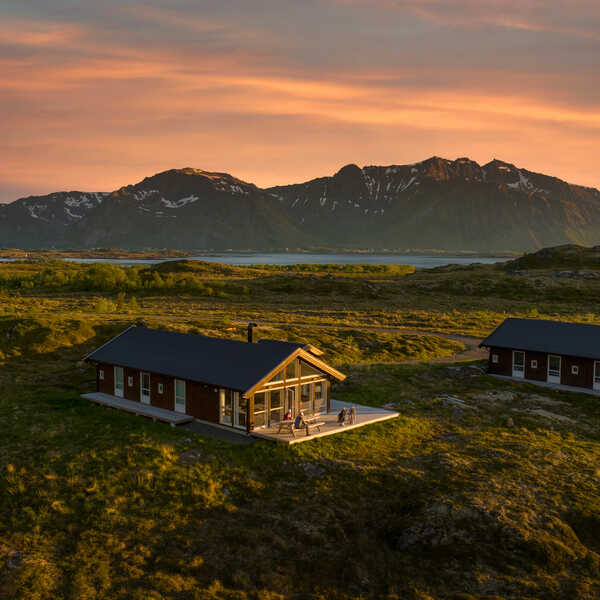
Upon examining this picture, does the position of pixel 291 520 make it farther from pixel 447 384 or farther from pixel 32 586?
pixel 447 384

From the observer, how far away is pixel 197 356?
35656 mm

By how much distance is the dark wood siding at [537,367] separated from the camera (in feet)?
154

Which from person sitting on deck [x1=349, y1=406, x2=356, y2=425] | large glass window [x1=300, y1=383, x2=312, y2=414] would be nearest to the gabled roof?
large glass window [x1=300, y1=383, x2=312, y2=414]

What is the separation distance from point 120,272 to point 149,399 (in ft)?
344

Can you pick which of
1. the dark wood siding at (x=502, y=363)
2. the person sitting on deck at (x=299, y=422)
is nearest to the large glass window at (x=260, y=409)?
the person sitting on deck at (x=299, y=422)

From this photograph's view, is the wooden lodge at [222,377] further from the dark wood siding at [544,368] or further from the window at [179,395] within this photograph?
the dark wood siding at [544,368]

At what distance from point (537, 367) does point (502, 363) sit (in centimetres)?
295

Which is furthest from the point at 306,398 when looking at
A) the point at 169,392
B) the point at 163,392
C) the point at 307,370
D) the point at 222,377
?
the point at 163,392

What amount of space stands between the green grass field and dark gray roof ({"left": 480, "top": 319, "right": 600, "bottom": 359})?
371 centimetres

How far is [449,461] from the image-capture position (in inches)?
1140

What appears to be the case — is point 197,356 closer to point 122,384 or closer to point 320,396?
point 122,384

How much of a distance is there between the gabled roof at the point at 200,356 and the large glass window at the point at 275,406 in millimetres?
1776

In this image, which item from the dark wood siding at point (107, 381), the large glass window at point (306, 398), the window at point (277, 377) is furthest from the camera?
the dark wood siding at point (107, 381)

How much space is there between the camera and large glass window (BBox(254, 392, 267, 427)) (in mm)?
31844
